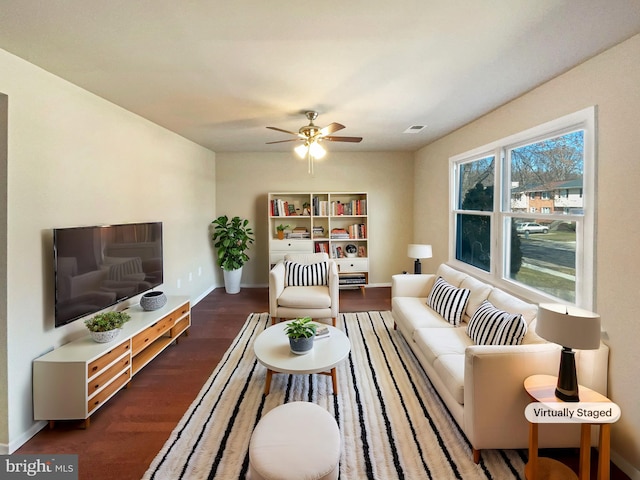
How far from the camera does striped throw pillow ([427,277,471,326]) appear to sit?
2869 mm

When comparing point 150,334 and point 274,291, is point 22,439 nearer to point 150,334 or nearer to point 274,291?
point 150,334

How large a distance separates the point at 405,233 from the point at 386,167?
128 centimetres

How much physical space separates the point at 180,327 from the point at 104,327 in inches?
43.5

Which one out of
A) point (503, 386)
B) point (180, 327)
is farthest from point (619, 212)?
point (180, 327)

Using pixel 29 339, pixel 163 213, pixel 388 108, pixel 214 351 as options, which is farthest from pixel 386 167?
pixel 29 339

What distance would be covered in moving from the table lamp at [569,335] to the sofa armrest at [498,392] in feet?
0.55

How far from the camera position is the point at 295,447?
1.47 metres

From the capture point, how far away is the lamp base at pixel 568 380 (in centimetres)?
159

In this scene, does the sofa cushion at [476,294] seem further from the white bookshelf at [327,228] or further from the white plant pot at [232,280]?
the white plant pot at [232,280]

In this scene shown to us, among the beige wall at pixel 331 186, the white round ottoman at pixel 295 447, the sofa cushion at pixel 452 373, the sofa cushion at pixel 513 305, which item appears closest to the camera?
the white round ottoman at pixel 295 447

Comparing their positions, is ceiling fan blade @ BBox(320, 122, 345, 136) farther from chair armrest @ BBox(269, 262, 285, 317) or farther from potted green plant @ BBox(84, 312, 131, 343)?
potted green plant @ BBox(84, 312, 131, 343)

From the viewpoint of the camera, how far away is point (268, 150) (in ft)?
17.3

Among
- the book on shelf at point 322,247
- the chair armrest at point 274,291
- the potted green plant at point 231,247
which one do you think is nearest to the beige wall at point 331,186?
the potted green plant at point 231,247

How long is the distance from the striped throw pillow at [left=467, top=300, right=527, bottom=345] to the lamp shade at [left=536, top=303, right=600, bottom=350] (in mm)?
465
